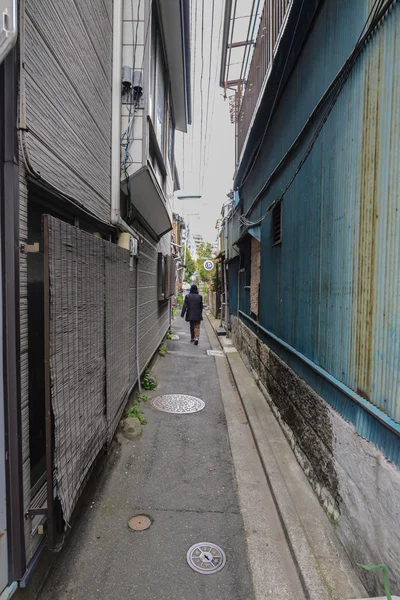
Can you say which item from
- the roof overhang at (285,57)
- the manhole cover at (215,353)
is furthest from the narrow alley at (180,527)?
the roof overhang at (285,57)

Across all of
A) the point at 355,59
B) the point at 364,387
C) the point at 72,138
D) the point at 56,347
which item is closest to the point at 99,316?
the point at 56,347

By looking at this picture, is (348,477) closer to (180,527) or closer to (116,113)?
(180,527)

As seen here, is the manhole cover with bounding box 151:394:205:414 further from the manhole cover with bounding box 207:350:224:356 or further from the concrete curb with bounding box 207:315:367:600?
the manhole cover with bounding box 207:350:224:356

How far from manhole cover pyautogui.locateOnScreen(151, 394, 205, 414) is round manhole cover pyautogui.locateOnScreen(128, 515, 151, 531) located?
257cm

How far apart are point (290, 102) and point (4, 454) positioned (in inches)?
209

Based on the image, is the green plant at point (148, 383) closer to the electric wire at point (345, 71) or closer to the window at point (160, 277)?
the window at point (160, 277)

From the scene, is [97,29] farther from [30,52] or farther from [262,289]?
[262,289]

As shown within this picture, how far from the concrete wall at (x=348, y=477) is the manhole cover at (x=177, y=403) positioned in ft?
6.31

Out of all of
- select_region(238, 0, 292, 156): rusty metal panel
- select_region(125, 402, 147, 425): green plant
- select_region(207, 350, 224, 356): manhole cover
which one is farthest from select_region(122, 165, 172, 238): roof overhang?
select_region(207, 350, 224, 356): manhole cover

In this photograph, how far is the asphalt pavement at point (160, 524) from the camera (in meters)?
2.34

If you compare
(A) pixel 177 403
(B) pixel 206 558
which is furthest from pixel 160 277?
(B) pixel 206 558

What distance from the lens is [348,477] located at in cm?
252

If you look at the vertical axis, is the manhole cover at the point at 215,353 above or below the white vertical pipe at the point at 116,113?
below

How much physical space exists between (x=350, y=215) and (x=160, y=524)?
3.21m
